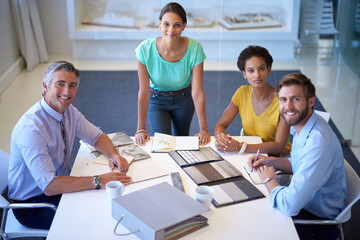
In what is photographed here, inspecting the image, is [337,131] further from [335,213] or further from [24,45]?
[24,45]

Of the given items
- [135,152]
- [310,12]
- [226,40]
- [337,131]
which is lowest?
[337,131]

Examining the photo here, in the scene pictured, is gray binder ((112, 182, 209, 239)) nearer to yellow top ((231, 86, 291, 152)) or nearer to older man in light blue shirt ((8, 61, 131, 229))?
older man in light blue shirt ((8, 61, 131, 229))

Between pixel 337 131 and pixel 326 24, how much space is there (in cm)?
110

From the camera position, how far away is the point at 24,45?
5.95 metres

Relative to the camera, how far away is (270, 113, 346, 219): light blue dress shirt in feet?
6.13

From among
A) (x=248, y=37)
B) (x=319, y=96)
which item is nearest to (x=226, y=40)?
(x=248, y=37)

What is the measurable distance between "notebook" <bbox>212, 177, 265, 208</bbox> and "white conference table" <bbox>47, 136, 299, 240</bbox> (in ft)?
0.08

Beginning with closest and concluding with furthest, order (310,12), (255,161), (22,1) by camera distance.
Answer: (255,161)
(310,12)
(22,1)

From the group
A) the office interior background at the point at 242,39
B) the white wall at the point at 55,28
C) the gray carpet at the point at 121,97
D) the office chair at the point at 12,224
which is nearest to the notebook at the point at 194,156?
the office chair at the point at 12,224

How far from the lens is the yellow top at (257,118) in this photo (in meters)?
2.68

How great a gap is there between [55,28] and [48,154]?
4.87m

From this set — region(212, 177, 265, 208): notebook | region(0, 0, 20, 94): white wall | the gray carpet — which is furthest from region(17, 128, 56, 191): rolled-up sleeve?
region(0, 0, 20, 94): white wall

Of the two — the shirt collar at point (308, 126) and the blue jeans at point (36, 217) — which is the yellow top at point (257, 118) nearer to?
the shirt collar at point (308, 126)

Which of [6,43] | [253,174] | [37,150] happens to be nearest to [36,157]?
[37,150]
